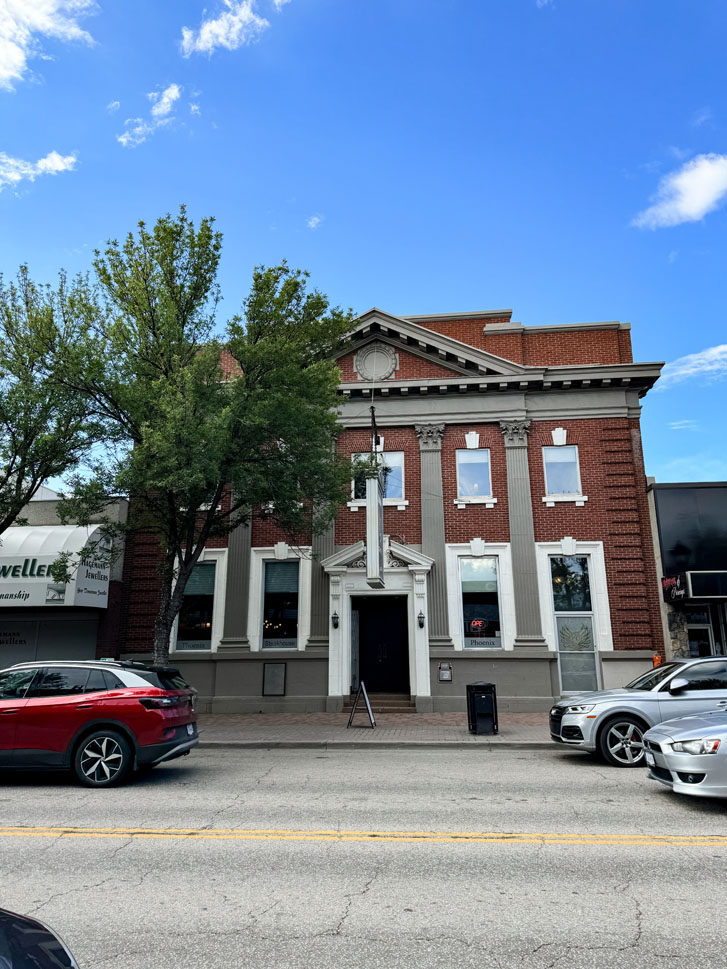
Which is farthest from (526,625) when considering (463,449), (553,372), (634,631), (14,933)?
(14,933)

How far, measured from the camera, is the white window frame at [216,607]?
63.6 feet

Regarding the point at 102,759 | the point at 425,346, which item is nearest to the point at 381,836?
the point at 102,759

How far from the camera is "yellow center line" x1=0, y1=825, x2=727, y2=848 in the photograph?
6.28 m

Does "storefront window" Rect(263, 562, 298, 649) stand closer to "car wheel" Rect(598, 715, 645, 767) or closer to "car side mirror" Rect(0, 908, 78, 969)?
"car wheel" Rect(598, 715, 645, 767)

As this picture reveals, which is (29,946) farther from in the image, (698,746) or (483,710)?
(483,710)

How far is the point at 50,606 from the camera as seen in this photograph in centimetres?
1808

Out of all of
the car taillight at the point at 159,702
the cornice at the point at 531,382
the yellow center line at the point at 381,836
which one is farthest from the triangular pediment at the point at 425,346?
the yellow center line at the point at 381,836

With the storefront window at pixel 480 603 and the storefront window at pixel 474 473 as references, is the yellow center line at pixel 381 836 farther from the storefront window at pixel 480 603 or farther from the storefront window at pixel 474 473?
the storefront window at pixel 474 473

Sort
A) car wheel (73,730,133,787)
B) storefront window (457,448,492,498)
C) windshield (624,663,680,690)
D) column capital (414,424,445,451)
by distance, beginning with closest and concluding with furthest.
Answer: car wheel (73,730,133,787)
windshield (624,663,680,690)
storefront window (457,448,492,498)
column capital (414,424,445,451)

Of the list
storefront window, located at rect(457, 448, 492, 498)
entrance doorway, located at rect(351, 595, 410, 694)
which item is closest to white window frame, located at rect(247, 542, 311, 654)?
entrance doorway, located at rect(351, 595, 410, 694)

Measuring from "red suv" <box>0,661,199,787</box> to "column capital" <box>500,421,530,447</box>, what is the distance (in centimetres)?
1349

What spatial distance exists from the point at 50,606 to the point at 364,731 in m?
9.35

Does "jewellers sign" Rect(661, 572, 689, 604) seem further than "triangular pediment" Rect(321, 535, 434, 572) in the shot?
No

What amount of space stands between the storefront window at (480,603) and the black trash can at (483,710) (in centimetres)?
474
